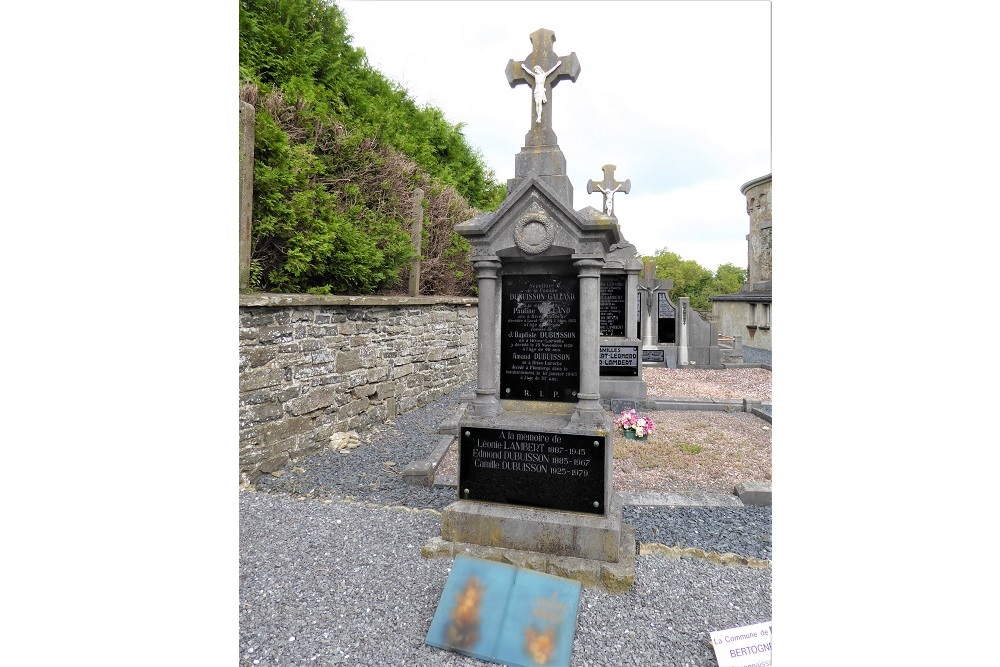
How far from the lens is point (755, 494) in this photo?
4.33m

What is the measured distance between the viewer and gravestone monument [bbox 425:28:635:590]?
305 cm

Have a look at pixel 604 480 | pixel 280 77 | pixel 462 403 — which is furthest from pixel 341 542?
pixel 280 77

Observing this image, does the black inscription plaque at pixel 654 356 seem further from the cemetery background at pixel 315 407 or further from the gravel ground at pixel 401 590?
the gravel ground at pixel 401 590

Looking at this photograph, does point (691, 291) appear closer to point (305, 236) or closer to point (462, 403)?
point (462, 403)

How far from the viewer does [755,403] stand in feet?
26.0

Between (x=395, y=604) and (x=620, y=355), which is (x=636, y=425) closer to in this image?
(x=620, y=355)

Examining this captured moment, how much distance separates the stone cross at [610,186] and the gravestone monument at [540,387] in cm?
799

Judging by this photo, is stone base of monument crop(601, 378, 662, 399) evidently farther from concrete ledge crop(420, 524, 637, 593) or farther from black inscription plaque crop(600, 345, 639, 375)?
concrete ledge crop(420, 524, 637, 593)

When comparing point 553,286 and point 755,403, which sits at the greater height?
point 553,286

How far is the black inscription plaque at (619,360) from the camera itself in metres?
8.87

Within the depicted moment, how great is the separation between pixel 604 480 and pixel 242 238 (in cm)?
457

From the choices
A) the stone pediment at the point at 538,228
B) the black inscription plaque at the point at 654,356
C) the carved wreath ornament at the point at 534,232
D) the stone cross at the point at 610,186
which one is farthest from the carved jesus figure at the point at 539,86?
the black inscription plaque at the point at 654,356

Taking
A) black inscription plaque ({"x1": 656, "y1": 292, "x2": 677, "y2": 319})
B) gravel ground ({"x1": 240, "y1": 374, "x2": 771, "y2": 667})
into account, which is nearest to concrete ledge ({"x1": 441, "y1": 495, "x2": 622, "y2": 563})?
gravel ground ({"x1": 240, "y1": 374, "x2": 771, "y2": 667})

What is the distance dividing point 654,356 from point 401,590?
11975mm
